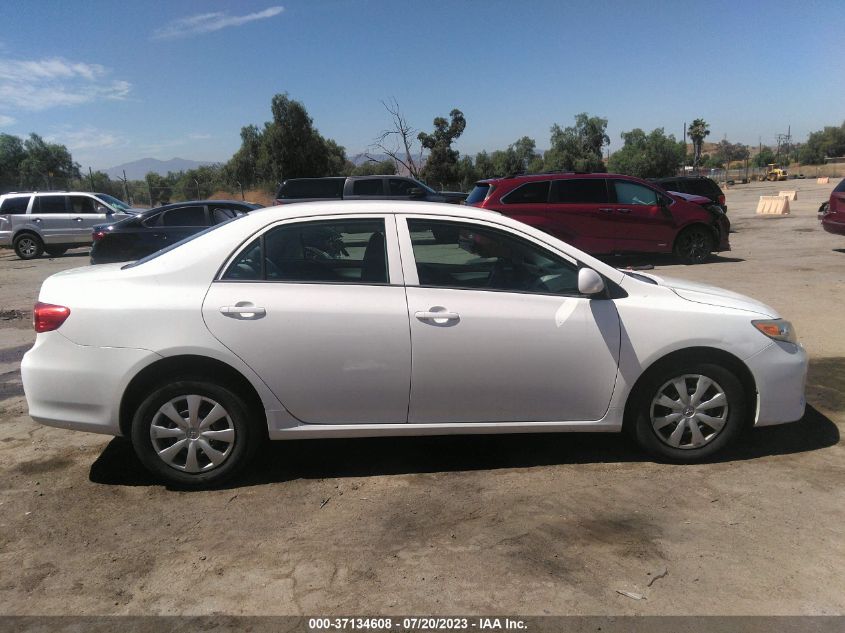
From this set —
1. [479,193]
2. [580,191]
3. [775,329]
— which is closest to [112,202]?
[479,193]

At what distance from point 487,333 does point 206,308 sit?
5.27 feet

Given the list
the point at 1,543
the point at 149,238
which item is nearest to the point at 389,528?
the point at 1,543

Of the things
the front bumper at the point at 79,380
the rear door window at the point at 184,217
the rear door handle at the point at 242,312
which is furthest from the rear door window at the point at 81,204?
the rear door handle at the point at 242,312

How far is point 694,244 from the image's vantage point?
1266 centimetres

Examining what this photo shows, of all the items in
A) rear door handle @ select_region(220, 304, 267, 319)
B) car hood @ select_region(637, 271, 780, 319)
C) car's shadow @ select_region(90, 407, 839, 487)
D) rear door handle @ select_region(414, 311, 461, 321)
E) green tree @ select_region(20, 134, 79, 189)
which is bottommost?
car's shadow @ select_region(90, 407, 839, 487)

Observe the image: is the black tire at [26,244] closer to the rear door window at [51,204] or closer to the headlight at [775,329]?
the rear door window at [51,204]

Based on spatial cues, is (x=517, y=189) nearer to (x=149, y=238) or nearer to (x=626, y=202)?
(x=626, y=202)

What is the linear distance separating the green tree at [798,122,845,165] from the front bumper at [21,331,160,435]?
120m

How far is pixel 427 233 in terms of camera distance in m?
3.92

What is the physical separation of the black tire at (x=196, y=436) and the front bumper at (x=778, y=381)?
305cm

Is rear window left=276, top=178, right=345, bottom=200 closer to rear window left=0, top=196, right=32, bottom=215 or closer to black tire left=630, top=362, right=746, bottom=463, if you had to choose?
rear window left=0, top=196, right=32, bottom=215

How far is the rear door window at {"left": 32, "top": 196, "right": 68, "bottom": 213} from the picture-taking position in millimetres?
18500

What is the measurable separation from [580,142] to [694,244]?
206 ft

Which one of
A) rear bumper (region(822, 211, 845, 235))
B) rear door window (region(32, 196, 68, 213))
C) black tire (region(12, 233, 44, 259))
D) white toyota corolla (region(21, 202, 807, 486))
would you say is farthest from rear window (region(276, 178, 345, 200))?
white toyota corolla (region(21, 202, 807, 486))
